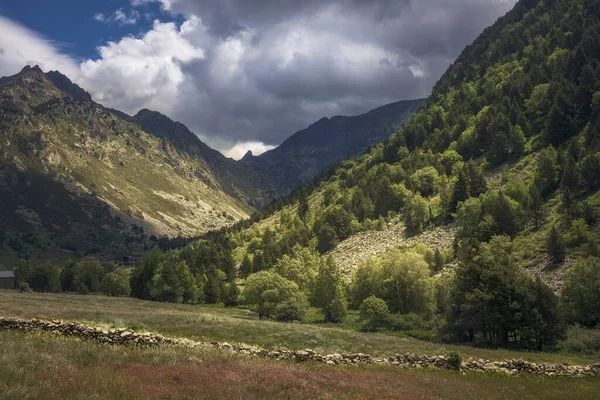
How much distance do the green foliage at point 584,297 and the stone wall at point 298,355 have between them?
1108 inches

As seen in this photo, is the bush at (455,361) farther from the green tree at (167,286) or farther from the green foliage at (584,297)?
the green tree at (167,286)

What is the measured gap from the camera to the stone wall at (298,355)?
22.6m

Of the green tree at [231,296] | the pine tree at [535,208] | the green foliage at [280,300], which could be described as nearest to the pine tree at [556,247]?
the pine tree at [535,208]

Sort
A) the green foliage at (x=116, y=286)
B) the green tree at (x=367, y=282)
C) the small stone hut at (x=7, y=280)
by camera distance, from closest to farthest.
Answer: the green tree at (x=367, y=282) < the green foliage at (x=116, y=286) < the small stone hut at (x=7, y=280)

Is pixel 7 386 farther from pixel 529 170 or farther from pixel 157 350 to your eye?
pixel 529 170

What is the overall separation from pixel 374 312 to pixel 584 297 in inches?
1170

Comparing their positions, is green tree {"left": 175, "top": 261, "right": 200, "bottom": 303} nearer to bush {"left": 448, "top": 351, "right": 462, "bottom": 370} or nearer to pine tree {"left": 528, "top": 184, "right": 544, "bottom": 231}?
pine tree {"left": 528, "top": 184, "right": 544, "bottom": 231}

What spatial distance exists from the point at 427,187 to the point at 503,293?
109 meters

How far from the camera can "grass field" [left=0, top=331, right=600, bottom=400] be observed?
12.3 meters

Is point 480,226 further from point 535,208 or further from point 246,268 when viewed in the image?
point 246,268

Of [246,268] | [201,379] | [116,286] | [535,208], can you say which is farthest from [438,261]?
[116,286]

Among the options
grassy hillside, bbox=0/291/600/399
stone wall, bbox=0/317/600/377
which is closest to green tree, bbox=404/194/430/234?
stone wall, bbox=0/317/600/377

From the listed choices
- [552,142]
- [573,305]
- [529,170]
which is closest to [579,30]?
[552,142]

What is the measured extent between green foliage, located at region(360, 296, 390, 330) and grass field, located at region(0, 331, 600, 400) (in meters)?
42.1
